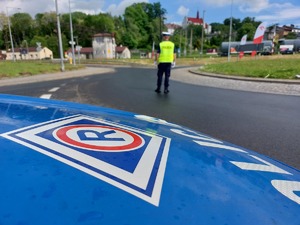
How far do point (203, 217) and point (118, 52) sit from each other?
81391mm

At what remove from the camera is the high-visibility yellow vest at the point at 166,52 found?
8.11m

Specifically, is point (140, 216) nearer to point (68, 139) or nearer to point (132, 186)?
point (132, 186)

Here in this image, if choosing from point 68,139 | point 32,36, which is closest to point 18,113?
point 68,139

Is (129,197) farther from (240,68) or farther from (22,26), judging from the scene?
(22,26)

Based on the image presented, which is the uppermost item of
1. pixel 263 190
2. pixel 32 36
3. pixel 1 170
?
pixel 32 36

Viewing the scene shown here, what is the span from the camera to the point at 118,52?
79.2 meters

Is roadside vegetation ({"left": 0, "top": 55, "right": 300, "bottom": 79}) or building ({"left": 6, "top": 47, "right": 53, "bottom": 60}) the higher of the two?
building ({"left": 6, "top": 47, "right": 53, "bottom": 60})

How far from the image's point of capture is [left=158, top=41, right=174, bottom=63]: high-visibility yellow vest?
8115 mm

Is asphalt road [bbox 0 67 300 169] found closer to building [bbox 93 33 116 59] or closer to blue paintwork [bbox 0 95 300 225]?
blue paintwork [bbox 0 95 300 225]

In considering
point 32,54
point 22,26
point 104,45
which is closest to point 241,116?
point 104,45

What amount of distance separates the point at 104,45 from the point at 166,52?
2770 inches

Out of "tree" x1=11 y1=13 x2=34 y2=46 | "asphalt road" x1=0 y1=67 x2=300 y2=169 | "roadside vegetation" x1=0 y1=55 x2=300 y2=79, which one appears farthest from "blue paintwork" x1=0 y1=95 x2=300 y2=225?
"tree" x1=11 y1=13 x2=34 y2=46

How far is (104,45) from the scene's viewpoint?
245ft

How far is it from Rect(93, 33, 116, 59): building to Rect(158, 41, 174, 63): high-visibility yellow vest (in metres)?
68.6
